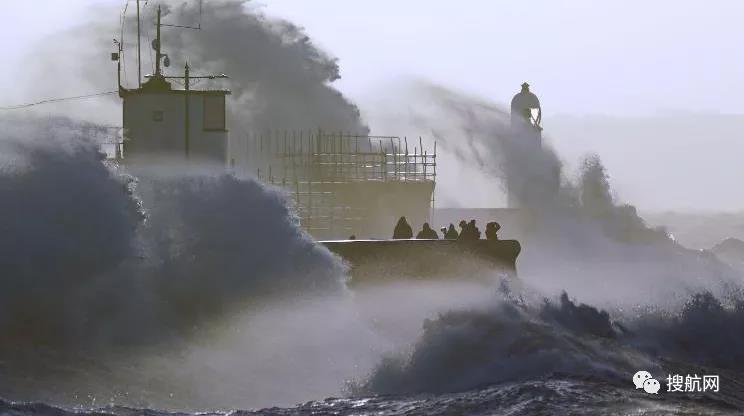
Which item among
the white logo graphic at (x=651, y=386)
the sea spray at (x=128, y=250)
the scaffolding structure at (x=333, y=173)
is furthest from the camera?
the scaffolding structure at (x=333, y=173)

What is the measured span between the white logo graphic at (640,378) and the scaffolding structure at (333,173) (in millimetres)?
23891

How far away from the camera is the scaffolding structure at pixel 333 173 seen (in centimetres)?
4547

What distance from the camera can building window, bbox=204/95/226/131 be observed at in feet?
101

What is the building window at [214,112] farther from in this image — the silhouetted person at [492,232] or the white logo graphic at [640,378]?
the white logo graphic at [640,378]

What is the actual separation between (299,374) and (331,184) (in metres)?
27.5

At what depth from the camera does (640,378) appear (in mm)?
19172

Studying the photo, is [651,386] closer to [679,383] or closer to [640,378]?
[640,378]

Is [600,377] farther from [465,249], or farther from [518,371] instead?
[465,249]

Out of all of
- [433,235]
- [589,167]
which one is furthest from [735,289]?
[589,167]

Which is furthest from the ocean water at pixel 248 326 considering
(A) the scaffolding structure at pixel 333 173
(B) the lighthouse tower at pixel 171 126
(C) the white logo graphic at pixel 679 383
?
(A) the scaffolding structure at pixel 333 173

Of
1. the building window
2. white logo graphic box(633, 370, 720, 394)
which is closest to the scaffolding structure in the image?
the building window

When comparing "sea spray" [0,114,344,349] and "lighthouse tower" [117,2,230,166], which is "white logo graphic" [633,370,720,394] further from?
"lighthouse tower" [117,2,230,166]

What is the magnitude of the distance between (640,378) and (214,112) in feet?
45.6

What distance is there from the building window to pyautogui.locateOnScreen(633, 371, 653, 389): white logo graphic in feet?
43.7
